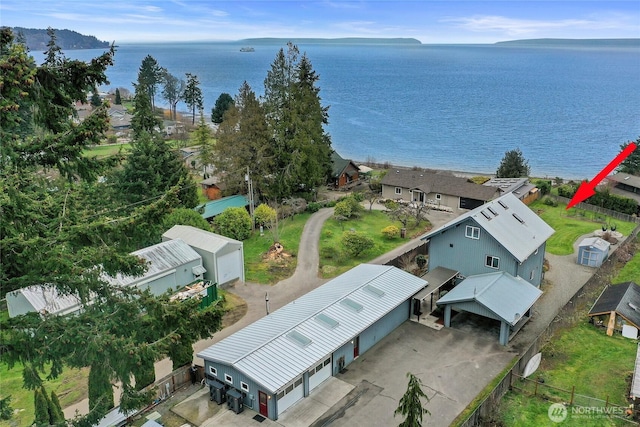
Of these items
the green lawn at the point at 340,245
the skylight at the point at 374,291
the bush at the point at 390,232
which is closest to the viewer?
the skylight at the point at 374,291

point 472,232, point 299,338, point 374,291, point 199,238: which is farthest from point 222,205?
point 299,338

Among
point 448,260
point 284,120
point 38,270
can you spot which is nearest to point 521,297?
point 448,260

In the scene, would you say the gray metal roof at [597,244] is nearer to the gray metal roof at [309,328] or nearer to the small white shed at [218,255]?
the gray metal roof at [309,328]

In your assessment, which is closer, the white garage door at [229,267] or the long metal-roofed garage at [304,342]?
the long metal-roofed garage at [304,342]

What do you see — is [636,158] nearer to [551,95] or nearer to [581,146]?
[581,146]

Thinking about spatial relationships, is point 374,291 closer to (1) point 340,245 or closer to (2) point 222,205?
(1) point 340,245

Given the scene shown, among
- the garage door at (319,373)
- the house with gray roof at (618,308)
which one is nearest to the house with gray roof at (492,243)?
the house with gray roof at (618,308)

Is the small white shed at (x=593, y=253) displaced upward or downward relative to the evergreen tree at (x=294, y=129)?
downward

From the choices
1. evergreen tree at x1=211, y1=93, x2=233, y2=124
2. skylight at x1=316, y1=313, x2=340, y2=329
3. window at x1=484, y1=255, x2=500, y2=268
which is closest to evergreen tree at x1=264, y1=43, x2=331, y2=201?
window at x1=484, y1=255, x2=500, y2=268
